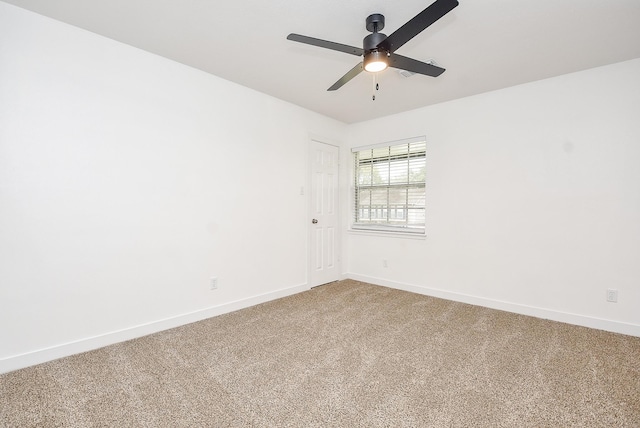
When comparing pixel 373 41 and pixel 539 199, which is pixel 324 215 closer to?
pixel 539 199

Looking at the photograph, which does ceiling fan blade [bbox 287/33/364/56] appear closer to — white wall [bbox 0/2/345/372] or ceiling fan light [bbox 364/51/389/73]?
ceiling fan light [bbox 364/51/389/73]

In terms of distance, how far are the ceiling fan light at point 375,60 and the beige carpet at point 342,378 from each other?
2.16 m

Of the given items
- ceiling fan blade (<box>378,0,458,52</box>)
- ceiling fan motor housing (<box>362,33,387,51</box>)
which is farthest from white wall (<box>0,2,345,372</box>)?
ceiling fan blade (<box>378,0,458,52</box>)

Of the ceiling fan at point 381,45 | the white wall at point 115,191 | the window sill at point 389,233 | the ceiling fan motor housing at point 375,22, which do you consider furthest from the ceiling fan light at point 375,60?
the window sill at point 389,233

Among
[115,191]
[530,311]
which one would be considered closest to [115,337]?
[115,191]

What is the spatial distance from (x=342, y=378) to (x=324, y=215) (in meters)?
2.65

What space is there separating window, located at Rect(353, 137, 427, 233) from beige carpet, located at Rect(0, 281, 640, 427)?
165cm

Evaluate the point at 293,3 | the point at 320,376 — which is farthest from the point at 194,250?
the point at 293,3

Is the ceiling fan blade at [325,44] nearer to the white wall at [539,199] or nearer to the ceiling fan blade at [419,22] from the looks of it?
the ceiling fan blade at [419,22]

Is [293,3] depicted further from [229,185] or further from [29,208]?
[29,208]

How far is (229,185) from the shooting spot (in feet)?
10.7

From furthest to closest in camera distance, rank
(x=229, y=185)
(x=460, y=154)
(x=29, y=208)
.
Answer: (x=460, y=154) → (x=229, y=185) → (x=29, y=208)

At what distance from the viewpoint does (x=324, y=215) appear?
441cm

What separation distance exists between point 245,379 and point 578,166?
361 cm
